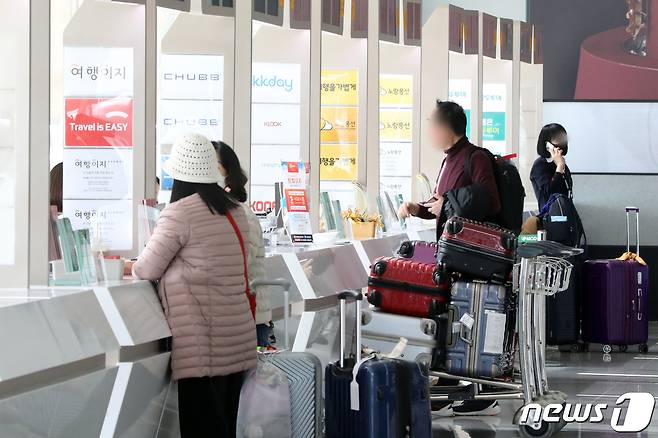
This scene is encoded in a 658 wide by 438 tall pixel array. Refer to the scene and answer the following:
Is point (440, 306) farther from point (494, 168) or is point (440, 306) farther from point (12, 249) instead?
point (12, 249)

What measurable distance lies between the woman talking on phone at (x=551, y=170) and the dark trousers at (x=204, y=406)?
19.8 feet

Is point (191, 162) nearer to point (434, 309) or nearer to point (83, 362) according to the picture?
point (83, 362)

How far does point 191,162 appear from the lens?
14.6 feet

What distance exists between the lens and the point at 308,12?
8.30 metres

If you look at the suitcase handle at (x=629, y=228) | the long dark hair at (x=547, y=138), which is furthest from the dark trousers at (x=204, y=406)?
the suitcase handle at (x=629, y=228)

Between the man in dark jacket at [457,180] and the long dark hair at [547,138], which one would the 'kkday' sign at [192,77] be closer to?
the man in dark jacket at [457,180]

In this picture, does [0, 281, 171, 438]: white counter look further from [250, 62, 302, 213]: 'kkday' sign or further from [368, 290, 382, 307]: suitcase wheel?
[250, 62, 302, 213]: 'kkday' sign

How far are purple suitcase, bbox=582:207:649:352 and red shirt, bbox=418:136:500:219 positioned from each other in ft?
11.9

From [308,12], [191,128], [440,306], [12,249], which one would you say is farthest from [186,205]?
[308,12]

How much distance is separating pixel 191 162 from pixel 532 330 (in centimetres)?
237

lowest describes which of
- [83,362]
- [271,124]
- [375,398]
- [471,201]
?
[375,398]

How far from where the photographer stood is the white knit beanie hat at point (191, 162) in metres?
4.44

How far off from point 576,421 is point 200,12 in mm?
2921

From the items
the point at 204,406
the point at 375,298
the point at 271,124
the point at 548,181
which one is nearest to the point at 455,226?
the point at 375,298
